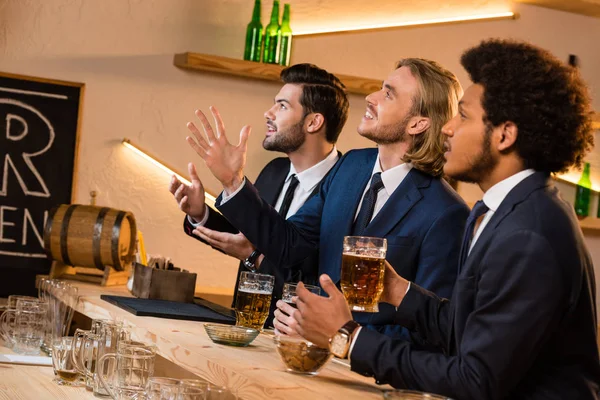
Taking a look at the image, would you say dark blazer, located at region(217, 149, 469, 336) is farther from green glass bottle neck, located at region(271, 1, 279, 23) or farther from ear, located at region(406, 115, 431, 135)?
green glass bottle neck, located at region(271, 1, 279, 23)

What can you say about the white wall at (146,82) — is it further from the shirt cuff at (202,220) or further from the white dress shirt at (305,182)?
the shirt cuff at (202,220)

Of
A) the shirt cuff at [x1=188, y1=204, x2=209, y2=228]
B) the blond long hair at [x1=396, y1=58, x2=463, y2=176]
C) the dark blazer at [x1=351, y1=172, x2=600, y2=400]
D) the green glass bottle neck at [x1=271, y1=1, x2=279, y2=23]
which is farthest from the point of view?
the green glass bottle neck at [x1=271, y1=1, x2=279, y2=23]

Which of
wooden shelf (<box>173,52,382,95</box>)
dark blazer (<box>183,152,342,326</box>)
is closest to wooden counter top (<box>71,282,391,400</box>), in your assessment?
dark blazer (<box>183,152,342,326</box>)

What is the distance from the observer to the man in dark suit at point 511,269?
1705 millimetres

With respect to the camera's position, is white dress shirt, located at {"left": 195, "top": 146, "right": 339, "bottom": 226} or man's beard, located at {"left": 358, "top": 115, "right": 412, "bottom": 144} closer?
man's beard, located at {"left": 358, "top": 115, "right": 412, "bottom": 144}

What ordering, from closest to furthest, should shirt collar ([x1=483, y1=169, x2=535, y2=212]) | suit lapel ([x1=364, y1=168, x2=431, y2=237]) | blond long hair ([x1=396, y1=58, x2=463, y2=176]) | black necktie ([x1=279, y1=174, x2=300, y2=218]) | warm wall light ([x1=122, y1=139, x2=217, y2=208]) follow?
shirt collar ([x1=483, y1=169, x2=535, y2=212]) < suit lapel ([x1=364, y1=168, x2=431, y2=237]) < blond long hair ([x1=396, y1=58, x2=463, y2=176]) < black necktie ([x1=279, y1=174, x2=300, y2=218]) < warm wall light ([x1=122, y1=139, x2=217, y2=208])

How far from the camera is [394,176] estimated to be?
282cm

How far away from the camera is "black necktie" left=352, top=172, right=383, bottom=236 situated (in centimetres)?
280

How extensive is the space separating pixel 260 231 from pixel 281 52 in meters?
2.37

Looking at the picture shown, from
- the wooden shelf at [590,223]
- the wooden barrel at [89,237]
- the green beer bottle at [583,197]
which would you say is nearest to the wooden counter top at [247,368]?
the wooden barrel at [89,237]

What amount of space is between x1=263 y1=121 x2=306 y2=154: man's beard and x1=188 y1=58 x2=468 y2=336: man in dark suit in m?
0.58

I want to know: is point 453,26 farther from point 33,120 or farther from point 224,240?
point 224,240

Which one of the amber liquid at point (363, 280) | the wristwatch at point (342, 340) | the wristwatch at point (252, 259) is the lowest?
the wristwatch at point (342, 340)

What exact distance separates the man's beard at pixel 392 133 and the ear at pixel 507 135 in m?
0.93
